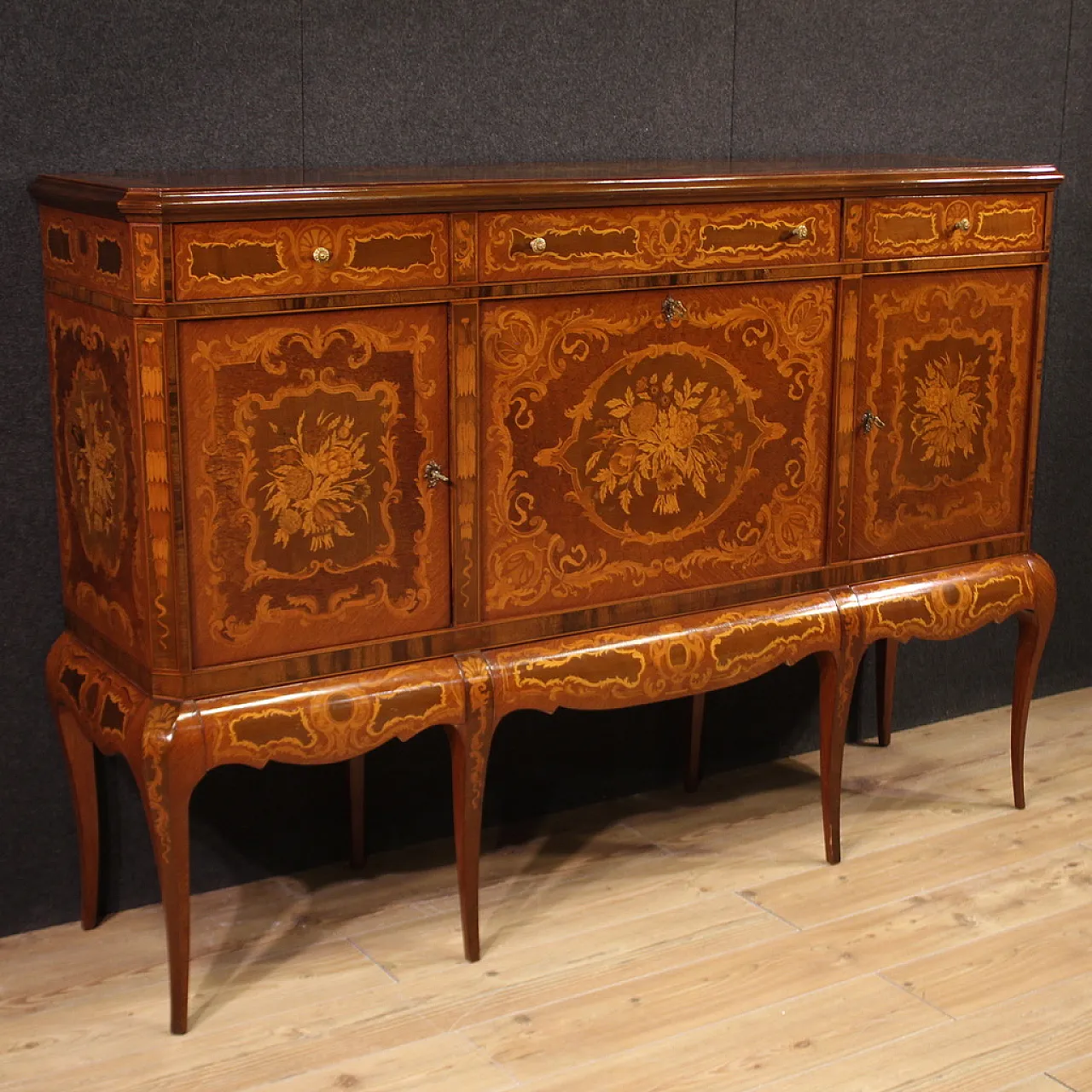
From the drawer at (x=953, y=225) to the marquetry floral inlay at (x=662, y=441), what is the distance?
1.35ft

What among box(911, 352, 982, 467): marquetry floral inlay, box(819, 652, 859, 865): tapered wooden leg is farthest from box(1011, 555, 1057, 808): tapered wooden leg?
box(819, 652, 859, 865): tapered wooden leg

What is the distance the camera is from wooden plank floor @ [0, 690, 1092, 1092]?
239cm

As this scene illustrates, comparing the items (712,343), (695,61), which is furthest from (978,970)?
(695,61)

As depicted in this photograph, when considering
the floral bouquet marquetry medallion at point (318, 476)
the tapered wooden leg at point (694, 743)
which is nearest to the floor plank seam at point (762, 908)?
the tapered wooden leg at point (694, 743)

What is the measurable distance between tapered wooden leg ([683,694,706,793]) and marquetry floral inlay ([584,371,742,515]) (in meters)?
0.73

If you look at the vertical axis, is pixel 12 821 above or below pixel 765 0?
below

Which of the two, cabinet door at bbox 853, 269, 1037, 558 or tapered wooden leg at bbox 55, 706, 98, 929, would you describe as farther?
cabinet door at bbox 853, 269, 1037, 558

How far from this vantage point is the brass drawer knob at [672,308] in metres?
2.62

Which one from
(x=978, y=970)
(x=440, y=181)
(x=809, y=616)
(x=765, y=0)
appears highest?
(x=765, y=0)

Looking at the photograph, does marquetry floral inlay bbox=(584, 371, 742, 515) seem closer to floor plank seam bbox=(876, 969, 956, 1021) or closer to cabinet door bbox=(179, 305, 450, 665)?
cabinet door bbox=(179, 305, 450, 665)

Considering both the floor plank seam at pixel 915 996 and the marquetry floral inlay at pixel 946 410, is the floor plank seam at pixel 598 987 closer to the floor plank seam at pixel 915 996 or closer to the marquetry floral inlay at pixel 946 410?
the floor plank seam at pixel 915 996

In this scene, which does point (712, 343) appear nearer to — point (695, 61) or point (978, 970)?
point (695, 61)

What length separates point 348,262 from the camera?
2340 mm

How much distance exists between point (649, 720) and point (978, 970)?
915mm
